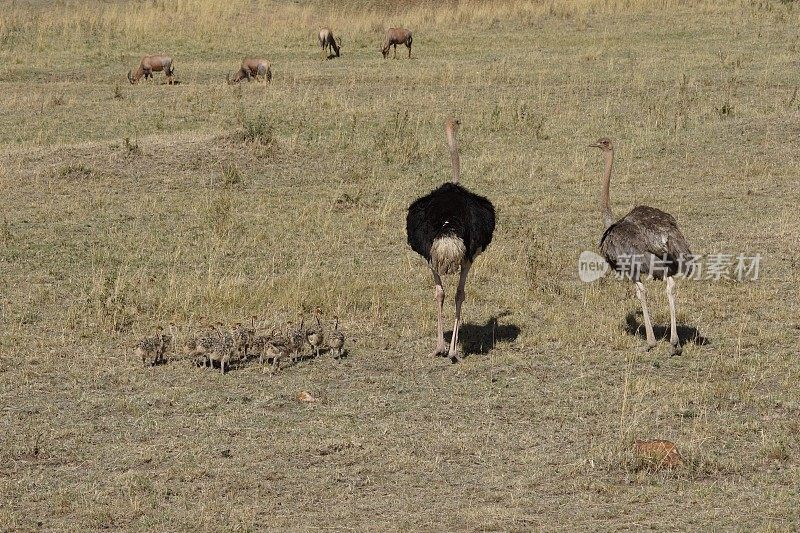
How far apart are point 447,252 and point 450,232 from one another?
0.19 metres

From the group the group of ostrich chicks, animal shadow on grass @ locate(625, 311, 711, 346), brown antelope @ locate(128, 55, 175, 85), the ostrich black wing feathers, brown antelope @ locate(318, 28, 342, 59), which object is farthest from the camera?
brown antelope @ locate(318, 28, 342, 59)

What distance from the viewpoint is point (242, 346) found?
11.8 metres

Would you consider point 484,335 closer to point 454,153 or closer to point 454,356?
point 454,356

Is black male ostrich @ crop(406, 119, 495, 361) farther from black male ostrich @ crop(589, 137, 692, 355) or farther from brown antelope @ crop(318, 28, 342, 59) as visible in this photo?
brown antelope @ crop(318, 28, 342, 59)

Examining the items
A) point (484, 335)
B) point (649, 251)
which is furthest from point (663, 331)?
point (484, 335)

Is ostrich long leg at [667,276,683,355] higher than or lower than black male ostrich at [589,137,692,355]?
lower

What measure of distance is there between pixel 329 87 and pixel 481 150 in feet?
23.1

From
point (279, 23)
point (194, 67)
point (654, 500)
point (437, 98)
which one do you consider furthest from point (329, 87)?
point (654, 500)

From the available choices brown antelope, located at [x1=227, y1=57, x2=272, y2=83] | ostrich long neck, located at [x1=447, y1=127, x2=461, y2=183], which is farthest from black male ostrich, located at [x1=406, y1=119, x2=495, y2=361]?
brown antelope, located at [x1=227, y1=57, x2=272, y2=83]

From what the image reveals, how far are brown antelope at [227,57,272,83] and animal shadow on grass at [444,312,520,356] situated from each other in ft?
54.0

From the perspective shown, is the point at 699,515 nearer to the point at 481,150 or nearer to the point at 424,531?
the point at 424,531

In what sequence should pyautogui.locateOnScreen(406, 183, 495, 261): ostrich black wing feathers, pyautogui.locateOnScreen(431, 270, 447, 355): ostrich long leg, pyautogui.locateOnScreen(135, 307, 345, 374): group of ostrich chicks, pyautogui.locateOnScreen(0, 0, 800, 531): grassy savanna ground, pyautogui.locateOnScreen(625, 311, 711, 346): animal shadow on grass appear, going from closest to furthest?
1. pyautogui.locateOnScreen(0, 0, 800, 531): grassy savanna ground
2. pyautogui.locateOnScreen(406, 183, 495, 261): ostrich black wing feathers
3. pyautogui.locateOnScreen(135, 307, 345, 374): group of ostrich chicks
4. pyautogui.locateOnScreen(431, 270, 447, 355): ostrich long leg
5. pyautogui.locateOnScreen(625, 311, 711, 346): animal shadow on grass

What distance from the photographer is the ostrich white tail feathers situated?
11.4m

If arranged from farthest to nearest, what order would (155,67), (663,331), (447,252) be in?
1. (155,67)
2. (663,331)
3. (447,252)
